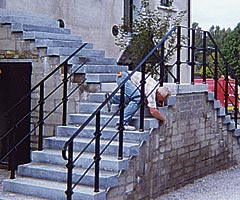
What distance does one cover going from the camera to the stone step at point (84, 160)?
709 centimetres

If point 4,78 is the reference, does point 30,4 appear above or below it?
above

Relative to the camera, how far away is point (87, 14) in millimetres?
12914

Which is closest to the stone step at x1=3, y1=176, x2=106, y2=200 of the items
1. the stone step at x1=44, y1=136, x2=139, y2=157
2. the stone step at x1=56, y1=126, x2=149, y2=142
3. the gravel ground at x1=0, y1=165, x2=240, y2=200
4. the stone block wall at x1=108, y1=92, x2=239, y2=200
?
the gravel ground at x1=0, y1=165, x2=240, y2=200

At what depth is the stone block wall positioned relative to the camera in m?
7.53

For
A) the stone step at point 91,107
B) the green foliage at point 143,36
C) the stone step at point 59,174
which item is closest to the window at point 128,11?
the green foliage at point 143,36

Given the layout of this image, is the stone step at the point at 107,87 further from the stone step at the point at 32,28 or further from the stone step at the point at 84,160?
the stone step at the point at 32,28

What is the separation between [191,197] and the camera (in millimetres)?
8195

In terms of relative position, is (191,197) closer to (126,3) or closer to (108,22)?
(108,22)

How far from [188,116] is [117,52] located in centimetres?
552

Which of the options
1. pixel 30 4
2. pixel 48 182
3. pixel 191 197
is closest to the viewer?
pixel 48 182

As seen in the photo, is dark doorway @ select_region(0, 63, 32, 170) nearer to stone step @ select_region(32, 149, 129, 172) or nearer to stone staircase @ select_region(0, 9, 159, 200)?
stone staircase @ select_region(0, 9, 159, 200)

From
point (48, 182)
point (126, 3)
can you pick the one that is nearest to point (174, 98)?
point (48, 182)

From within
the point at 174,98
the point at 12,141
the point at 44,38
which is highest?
the point at 44,38

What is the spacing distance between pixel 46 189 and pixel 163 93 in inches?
92.4
